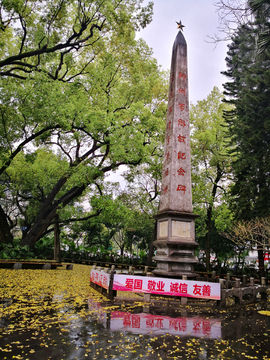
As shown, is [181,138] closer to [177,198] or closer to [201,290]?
[177,198]

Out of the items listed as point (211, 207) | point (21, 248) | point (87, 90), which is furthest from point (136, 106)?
point (21, 248)

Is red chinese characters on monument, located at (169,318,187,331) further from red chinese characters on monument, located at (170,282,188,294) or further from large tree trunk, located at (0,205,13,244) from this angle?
large tree trunk, located at (0,205,13,244)

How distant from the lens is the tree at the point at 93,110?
13.1 m

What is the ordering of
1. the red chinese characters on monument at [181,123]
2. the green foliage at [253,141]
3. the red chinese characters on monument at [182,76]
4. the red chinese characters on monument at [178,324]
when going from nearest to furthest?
the red chinese characters on monument at [178,324]
the red chinese characters on monument at [181,123]
the red chinese characters on monument at [182,76]
the green foliage at [253,141]

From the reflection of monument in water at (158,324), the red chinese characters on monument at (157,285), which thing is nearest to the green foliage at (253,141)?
the red chinese characters on monument at (157,285)

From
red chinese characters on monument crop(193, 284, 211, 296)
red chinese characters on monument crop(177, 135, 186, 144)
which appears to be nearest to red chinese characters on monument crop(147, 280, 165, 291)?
red chinese characters on monument crop(193, 284, 211, 296)

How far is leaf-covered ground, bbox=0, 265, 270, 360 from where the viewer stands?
379cm

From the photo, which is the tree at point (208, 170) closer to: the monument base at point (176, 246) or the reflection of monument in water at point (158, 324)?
the monument base at point (176, 246)

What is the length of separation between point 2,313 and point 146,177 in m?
16.0

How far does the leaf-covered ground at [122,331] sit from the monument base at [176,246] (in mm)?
1791

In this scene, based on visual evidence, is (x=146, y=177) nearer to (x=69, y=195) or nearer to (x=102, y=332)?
(x=69, y=195)

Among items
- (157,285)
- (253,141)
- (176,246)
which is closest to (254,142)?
(253,141)

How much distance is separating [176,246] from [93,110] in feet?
28.9

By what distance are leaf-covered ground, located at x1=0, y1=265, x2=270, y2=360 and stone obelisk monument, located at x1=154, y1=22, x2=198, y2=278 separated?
1.98 metres
